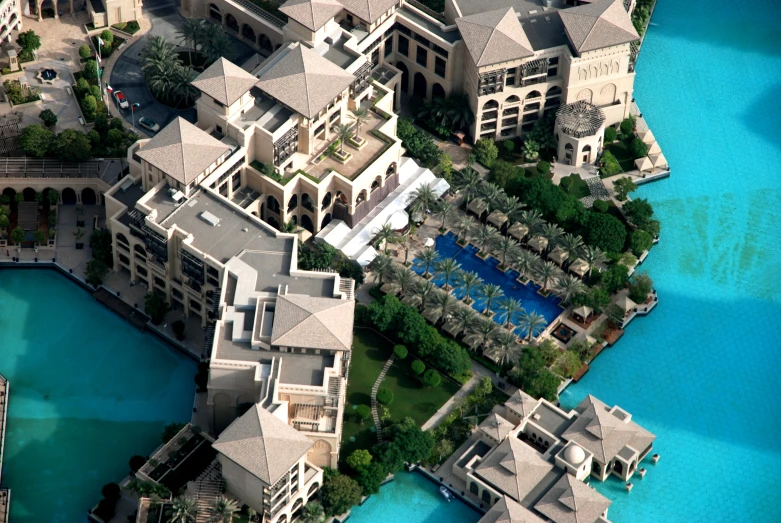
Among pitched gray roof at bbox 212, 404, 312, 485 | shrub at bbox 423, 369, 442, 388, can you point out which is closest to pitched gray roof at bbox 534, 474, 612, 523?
shrub at bbox 423, 369, 442, 388

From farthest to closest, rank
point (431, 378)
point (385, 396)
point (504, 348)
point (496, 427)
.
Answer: point (504, 348) < point (431, 378) < point (385, 396) < point (496, 427)

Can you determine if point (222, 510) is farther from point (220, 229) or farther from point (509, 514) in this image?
point (220, 229)

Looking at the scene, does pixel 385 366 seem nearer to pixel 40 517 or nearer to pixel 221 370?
pixel 221 370

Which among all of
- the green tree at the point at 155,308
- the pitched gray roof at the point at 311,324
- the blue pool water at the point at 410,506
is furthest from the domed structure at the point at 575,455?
the green tree at the point at 155,308

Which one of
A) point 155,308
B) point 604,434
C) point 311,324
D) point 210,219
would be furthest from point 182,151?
point 604,434

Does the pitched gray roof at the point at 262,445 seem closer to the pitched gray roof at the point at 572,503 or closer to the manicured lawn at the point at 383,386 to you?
the manicured lawn at the point at 383,386

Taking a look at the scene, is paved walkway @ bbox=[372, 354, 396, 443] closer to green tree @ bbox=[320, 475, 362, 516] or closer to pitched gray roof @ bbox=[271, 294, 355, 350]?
green tree @ bbox=[320, 475, 362, 516]
